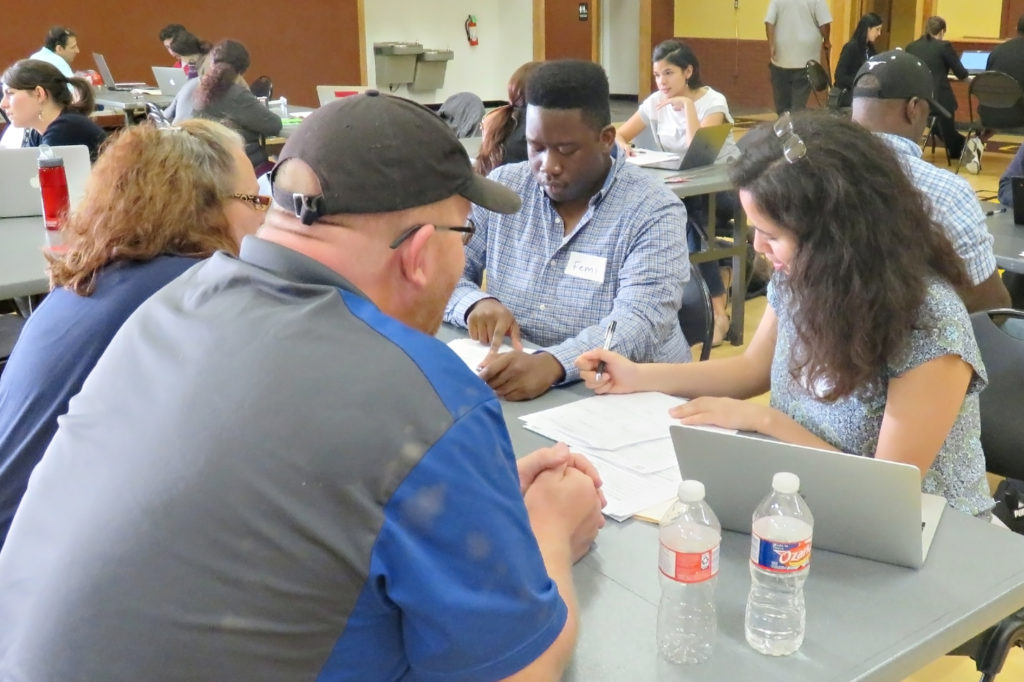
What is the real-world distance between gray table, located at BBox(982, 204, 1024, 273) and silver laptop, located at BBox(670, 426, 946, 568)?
1824 mm

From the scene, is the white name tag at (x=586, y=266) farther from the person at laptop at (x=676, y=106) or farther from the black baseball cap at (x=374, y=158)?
the person at laptop at (x=676, y=106)

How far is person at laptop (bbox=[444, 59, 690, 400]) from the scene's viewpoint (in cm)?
221

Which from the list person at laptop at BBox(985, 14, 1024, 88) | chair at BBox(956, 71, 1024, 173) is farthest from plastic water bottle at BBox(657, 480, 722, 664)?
person at laptop at BBox(985, 14, 1024, 88)

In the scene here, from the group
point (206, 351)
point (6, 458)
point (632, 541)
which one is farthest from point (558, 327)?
point (206, 351)

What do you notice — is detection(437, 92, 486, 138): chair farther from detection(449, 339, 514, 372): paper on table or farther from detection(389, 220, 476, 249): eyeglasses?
detection(389, 220, 476, 249): eyeglasses

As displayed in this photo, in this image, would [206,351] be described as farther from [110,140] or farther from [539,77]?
[539,77]

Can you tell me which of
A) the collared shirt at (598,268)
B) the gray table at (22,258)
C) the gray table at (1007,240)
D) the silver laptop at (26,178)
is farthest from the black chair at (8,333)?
the gray table at (1007,240)

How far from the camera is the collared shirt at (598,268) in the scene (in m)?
2.22

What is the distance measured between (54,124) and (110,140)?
8.68 feet

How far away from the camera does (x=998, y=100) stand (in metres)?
7.75

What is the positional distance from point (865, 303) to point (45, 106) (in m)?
3.92

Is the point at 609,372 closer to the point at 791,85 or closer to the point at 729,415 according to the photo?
the point at 729,415

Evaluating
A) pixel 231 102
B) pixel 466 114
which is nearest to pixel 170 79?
pixel 231 102

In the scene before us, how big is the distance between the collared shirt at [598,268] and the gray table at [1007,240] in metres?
1.15
